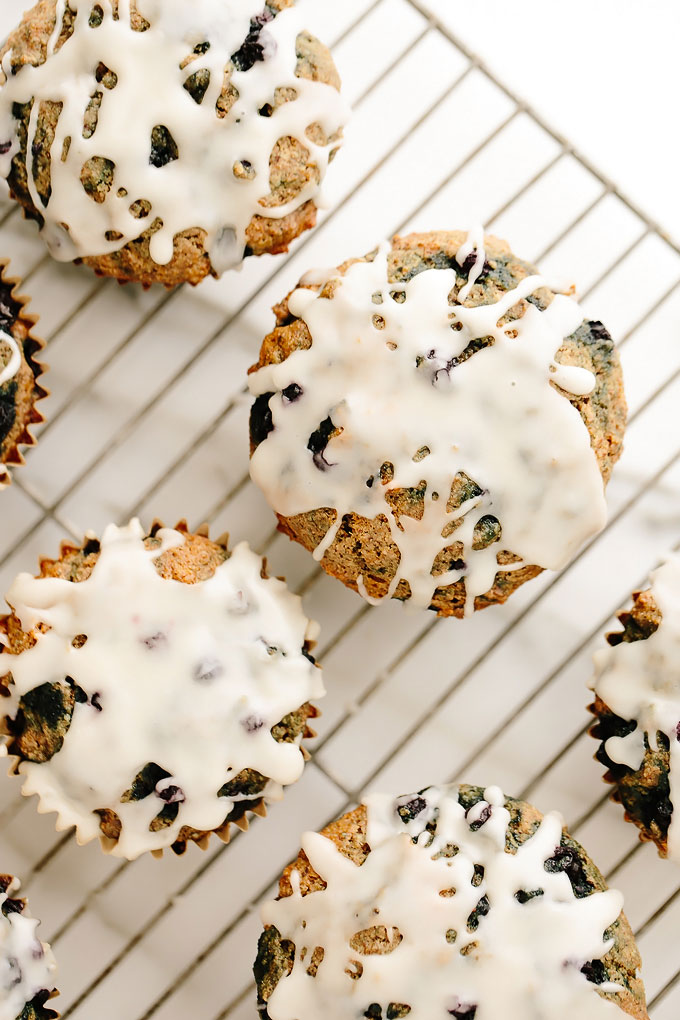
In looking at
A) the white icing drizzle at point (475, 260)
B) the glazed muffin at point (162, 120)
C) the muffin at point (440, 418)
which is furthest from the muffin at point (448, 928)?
the glazed muffin at point (162, 120)

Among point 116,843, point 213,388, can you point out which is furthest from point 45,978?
point 213,388

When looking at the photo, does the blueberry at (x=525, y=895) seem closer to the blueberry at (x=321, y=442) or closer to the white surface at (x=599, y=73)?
the blueberry at (x=321, y=442)

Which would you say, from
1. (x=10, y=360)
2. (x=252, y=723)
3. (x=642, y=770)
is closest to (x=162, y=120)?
(x=10, y=360)

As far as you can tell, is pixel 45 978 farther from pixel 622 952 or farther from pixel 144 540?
pixel 622 952

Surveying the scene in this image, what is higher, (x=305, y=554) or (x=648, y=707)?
(x=648, y=707)

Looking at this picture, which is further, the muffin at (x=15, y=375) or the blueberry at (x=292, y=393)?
the muffin at (x=15, y=375)

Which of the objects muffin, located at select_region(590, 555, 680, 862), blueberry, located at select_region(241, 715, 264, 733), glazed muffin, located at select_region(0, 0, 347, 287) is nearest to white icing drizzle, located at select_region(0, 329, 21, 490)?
glazed muffin, located at select_region(0, 0, 347, 287)

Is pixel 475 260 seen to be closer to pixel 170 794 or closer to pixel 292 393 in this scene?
pixel 292 393
